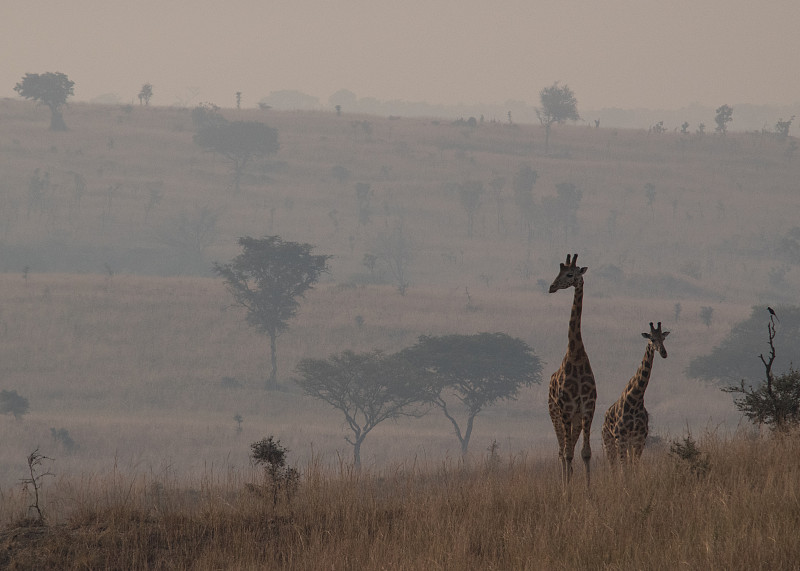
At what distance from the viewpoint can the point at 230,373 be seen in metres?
60.5

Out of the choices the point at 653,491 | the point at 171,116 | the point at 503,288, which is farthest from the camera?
the point at 171,116

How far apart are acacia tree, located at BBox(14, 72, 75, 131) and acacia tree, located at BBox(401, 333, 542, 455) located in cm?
9281

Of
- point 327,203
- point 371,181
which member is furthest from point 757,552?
point 371,181

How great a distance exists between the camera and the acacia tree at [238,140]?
400 ft

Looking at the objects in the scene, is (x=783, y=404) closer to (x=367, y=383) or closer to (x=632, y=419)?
(x=632, y=419)

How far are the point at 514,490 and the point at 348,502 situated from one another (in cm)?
168

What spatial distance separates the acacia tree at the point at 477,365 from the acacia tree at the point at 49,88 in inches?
3654

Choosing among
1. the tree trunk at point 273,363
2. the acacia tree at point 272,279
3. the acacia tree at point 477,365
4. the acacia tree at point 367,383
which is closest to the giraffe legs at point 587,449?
the acacia tree at point 367,383

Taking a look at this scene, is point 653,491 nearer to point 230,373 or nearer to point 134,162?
point 230,373

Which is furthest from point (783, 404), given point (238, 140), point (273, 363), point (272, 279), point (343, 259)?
point (238, 140)

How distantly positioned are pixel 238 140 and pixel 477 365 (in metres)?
78.8

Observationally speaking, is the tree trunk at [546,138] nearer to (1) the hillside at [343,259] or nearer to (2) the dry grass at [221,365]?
(1) the hillside at [343,259]

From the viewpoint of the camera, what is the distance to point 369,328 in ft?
223

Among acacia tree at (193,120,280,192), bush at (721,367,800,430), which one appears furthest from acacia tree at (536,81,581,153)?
bush at (721,367,800,430)
